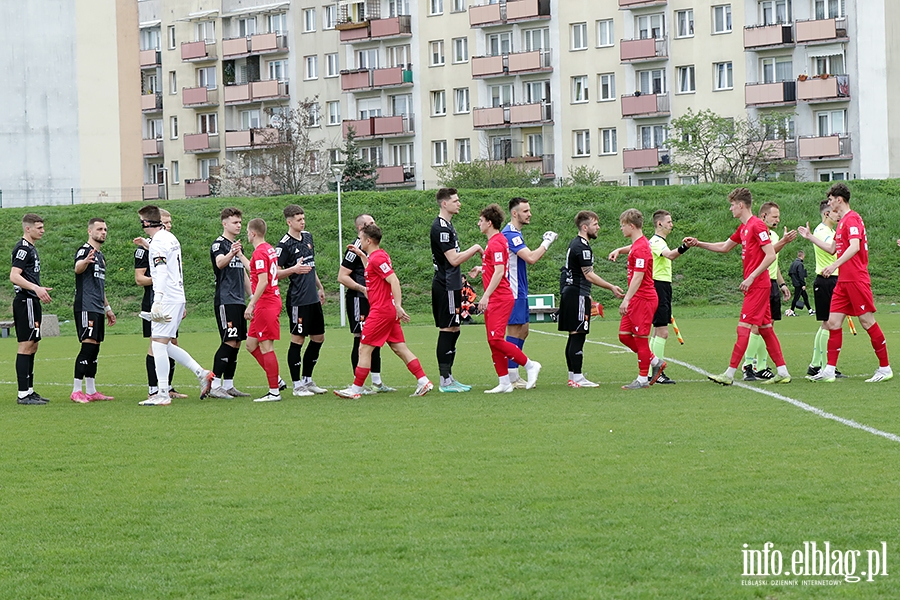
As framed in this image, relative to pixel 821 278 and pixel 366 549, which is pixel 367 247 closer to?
pixel 821 278

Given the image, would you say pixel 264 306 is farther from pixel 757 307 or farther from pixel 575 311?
pixel 757 307

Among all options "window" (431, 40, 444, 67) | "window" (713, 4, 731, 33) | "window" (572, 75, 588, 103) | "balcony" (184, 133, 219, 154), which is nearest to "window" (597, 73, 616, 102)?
"window" (572, 75, 588, 103)

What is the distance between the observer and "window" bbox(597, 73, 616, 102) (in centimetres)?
6644

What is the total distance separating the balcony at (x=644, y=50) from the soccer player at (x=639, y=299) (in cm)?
5229

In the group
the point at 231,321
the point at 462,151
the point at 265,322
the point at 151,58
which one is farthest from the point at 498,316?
the point at 151,58

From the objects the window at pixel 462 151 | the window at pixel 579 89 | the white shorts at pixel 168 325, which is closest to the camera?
the white shorts at pixel 168 325

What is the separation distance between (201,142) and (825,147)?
39707 mm

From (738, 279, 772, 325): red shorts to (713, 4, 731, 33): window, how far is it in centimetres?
5239

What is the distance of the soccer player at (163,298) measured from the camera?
13.3m

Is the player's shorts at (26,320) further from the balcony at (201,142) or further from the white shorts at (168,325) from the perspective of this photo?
the balcony at (201,142)

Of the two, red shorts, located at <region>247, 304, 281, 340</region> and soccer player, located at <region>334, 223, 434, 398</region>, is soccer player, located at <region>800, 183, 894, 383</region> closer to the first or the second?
soccer player, located at <region>334, 223, 434, 398</region>

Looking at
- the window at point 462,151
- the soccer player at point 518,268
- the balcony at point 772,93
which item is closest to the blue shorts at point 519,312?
the soccer player at point 518,268

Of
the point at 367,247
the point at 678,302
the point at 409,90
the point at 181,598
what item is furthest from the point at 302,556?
the point at 409,90

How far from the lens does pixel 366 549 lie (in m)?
6.30
